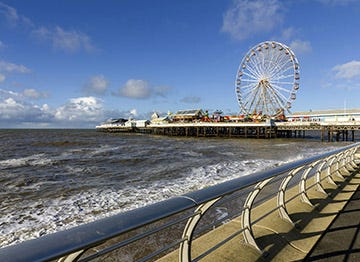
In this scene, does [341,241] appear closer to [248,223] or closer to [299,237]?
[299,237]

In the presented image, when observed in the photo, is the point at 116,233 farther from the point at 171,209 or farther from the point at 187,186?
the point at 187,186

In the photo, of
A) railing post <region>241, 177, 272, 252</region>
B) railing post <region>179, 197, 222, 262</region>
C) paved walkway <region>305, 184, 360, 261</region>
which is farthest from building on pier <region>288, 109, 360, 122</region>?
railing post <region>179, 197, 222, 262</region>

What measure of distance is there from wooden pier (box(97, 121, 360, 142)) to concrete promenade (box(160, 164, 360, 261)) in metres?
38.6

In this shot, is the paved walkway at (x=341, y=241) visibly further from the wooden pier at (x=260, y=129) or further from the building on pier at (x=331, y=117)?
the building on pier at (x=331, y=117)

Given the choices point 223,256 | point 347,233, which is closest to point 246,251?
point 223,256

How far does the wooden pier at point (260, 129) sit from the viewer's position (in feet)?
127

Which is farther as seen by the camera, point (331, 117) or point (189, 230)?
point (331, 117)

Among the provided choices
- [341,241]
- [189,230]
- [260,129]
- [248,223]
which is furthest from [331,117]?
[189,230]

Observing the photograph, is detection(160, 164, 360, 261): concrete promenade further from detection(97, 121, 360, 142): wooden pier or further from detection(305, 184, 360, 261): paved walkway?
detection(97, 121, 360, 142): wooden pier

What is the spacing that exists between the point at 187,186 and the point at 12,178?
7.55m

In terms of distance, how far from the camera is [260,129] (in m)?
53.3

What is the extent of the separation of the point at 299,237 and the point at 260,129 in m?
52.5

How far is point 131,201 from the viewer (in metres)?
7.20

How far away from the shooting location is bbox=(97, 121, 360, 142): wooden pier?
38.6m
